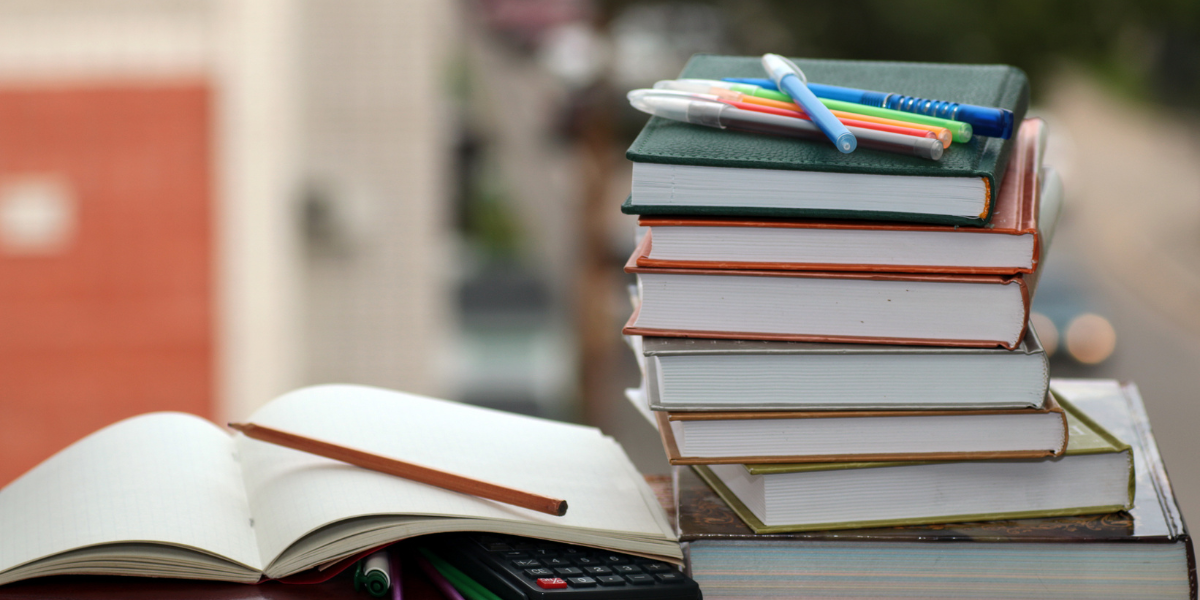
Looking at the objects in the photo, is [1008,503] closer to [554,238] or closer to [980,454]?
[980,454]

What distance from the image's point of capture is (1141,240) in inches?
450

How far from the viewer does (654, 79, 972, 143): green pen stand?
78 centimetres

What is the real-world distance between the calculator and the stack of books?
0.18 ft

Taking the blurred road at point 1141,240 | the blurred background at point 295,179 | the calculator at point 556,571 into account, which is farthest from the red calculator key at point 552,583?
the blurred road at point 1141,240

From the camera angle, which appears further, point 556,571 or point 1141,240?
point 1141,240

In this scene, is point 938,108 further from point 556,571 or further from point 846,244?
point 556,571

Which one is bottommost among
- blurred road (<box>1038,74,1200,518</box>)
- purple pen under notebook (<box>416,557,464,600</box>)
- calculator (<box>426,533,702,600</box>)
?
blurred road (<box>1038,74,1200,518</box>)

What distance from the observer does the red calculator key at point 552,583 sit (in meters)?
0.69

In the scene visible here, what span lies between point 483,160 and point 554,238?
6043 millimetres

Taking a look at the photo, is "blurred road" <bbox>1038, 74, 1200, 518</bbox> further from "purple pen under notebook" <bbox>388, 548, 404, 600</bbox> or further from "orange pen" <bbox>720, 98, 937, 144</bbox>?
"purple pen under notebook" <bbox>388, 548, 404, 600</bbox>

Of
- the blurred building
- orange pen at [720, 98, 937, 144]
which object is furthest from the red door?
orange pen at [720, 98, 937, 144]

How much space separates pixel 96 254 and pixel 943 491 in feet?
13.4

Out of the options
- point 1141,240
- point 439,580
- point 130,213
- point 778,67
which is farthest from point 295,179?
point 1141,240

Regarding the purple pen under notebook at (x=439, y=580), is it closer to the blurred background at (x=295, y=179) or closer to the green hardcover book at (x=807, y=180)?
the green hardcover book at (x=807, y=180)
